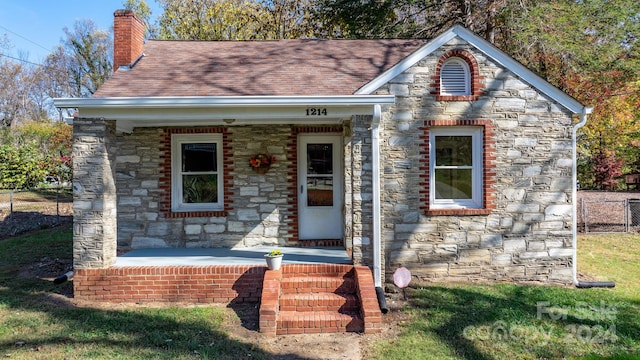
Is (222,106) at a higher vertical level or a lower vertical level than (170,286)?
higher

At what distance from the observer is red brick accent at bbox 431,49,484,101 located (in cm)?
652

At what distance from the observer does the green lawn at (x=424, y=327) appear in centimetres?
422

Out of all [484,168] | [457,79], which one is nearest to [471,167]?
[484,168]

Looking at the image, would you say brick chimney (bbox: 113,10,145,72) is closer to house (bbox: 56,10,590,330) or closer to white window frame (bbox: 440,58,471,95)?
house (bbox: 56,10,590,330)

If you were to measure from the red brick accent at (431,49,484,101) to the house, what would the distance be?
0.9 inches

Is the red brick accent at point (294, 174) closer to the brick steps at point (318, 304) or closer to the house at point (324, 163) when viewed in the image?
the house at point (324, 163)

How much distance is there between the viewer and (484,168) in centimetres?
662

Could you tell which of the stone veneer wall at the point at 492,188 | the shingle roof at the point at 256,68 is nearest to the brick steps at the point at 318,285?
the stone veneer wall at the point at 492,188

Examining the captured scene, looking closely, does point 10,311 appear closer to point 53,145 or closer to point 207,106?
point 207,106

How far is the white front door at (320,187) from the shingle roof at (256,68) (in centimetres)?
124

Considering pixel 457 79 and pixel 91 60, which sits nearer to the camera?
pixel 457 79

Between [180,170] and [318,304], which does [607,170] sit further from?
[180,170]

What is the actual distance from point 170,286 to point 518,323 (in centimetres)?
465

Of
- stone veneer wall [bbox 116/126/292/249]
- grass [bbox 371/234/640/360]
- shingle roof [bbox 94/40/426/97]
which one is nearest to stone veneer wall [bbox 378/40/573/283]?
grass [bbox 371/234/640/360]
